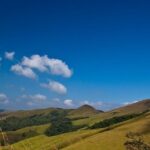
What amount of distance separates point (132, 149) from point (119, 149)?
104 metres

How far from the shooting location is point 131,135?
7953 millimetres

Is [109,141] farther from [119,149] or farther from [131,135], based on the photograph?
[131,135]

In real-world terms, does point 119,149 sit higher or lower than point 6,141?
higher

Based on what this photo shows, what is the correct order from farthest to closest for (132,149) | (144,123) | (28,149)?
(144,123), (132,149), (28,149)

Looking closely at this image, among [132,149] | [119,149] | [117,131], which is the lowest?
[132,149]

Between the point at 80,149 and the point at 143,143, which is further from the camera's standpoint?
the point at 80,149

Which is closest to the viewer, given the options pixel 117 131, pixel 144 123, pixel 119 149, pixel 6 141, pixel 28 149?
pixel 6 141

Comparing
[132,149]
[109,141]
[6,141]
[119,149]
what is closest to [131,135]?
[132,149]

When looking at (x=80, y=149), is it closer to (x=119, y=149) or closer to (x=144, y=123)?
(x=119, y=149)

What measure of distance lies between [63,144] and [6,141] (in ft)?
448

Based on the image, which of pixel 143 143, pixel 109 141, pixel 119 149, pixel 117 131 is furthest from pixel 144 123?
pixel 143 143

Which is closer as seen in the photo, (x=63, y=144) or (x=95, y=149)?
(x=95, y=149)

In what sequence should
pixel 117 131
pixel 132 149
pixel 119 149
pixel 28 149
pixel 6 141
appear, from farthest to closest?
pixel 117 131, pixel 119 149, pixel 132 149, pixel 28 149, pixel 6 141

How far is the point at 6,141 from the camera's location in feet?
19.6
